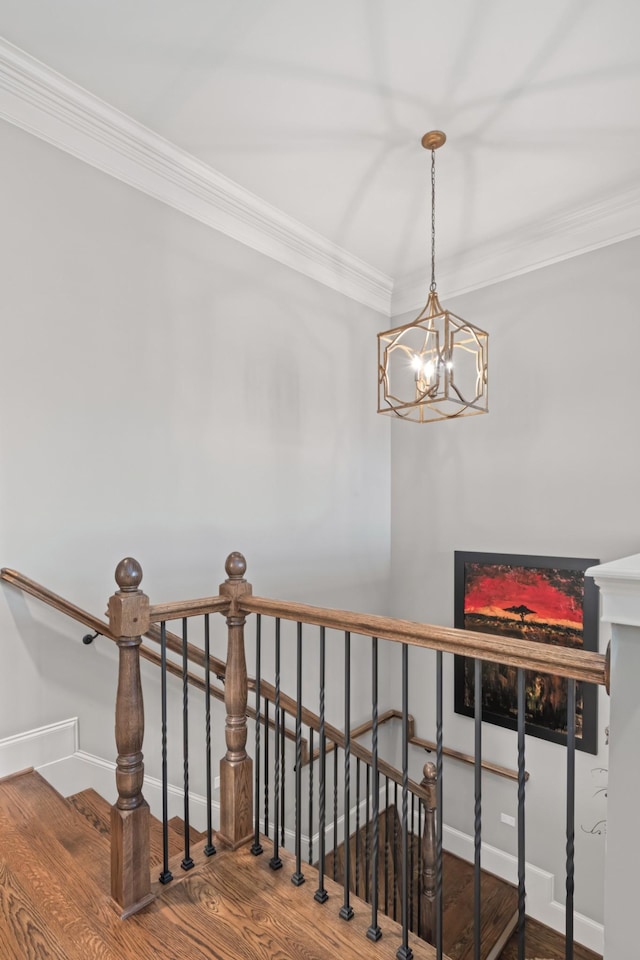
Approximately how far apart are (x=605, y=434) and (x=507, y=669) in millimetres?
1756

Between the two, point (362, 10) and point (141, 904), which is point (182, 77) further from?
point (141, 904)

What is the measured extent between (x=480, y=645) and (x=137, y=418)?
2120mm

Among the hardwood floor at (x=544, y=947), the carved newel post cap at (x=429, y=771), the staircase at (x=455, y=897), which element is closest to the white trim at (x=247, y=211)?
the carved newel post cap at (x=429, y=771)

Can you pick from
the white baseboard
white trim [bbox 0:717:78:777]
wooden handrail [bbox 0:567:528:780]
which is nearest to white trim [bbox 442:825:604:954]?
the white baseboard

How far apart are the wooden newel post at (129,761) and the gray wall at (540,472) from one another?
2.94 meters

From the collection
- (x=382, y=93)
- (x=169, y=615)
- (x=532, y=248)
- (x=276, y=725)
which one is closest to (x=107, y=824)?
(x=276, y=725)

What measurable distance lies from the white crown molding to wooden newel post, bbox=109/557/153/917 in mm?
3513

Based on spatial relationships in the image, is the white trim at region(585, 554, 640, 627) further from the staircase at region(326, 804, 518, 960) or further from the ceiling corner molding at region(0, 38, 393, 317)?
the ceiling corner molding at region(0, 38, 393, 317)

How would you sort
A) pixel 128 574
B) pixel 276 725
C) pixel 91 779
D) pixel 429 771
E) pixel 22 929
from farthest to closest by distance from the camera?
pixel 429 771 < pixel 91 779 < pixel 276 725 < pixel 128 574 < pixel 22 929

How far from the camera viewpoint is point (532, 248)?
145 inches

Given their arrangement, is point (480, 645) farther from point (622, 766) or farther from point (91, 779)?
point (91, 779)

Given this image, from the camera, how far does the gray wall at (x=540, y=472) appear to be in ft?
10.9

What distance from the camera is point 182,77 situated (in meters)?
2.35

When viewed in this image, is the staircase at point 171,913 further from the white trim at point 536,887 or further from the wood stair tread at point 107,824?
the white trim at point 536,887
